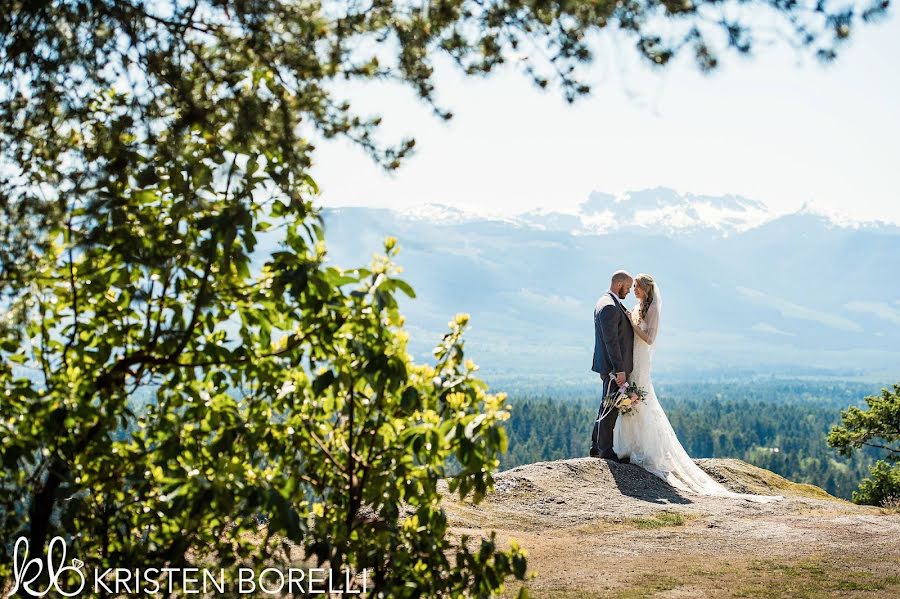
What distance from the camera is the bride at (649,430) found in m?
13.8

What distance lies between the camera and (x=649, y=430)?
14133 mm

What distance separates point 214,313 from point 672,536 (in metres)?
7.18

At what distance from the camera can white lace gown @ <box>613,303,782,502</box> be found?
13898mm

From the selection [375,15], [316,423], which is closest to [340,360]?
[316,423]

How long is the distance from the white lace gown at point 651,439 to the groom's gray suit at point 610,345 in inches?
6.8

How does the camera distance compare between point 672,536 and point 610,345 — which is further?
point 610,345

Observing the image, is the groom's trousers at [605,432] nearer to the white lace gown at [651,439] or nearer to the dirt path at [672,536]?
the white lace gown at [651,439]

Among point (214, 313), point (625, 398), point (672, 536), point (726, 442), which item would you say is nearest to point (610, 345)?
point (625, 398)

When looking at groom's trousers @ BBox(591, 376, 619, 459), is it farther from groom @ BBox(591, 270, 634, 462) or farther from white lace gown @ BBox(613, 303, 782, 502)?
white lace gown @ BBox(613, 303, 782, 502)

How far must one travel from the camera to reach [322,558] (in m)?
4.19

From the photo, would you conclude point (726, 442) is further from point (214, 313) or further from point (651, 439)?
point (214, 313)

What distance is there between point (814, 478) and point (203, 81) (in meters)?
128

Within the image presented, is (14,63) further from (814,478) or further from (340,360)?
(814,478)

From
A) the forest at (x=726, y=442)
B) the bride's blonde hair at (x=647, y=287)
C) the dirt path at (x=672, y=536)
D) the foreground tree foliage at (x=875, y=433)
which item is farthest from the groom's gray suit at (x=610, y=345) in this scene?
the forest at (x=726, y=442)
